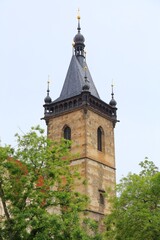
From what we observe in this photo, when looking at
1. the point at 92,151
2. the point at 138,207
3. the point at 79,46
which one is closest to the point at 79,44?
the point at 79,46

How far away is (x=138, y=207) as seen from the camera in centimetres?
2939

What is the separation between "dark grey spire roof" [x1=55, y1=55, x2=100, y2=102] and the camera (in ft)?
179

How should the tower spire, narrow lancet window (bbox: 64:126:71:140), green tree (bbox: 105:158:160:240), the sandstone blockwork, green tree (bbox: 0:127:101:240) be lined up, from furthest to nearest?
the tower spire
narrow lancet window (bbox: 64:126:71:140)
the sandstone blockwork
green tree (bbox: 105:158:160:240)
green tree (bbox: 0:127:101:240)

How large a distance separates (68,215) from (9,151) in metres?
4.17

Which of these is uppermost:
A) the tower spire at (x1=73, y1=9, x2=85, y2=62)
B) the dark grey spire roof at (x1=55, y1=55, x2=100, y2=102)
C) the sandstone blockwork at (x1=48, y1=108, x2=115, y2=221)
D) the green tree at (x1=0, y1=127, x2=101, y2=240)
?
the tower spire at (x1=73, y1=9, x2=85, y2=62)

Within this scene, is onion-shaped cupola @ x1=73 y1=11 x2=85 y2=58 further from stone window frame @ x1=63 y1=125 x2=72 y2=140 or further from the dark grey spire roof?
stone window frame @ x1=63 y1=125 x2=72 y2=140

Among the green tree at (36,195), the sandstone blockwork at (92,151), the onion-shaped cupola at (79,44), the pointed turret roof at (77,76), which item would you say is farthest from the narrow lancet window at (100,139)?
the green tree at (36,195)

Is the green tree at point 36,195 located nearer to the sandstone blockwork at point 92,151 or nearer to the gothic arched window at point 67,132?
the sandstone blockwork at point 92,151

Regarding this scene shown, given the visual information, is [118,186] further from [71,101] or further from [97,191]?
[71,101]

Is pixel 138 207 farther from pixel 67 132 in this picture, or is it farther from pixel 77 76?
pixel 77 76

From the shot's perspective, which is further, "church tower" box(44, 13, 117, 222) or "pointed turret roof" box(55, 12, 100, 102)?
"pointed turret roof" box(55, 12, 100, 102)

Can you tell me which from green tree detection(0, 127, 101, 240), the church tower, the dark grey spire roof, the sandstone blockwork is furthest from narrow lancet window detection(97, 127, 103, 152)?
green tree detection(0, 127, 101, 240)

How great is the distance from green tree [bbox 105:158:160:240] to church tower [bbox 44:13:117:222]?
15.9 metres

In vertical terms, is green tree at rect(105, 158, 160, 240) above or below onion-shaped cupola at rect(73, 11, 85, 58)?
below
